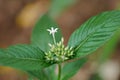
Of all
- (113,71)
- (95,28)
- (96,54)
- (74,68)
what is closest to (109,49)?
(96,54)

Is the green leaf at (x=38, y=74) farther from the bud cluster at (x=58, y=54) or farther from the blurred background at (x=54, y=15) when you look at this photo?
the blurred background at (x=54, y=15)

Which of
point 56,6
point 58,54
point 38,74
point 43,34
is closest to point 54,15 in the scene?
point 56,6

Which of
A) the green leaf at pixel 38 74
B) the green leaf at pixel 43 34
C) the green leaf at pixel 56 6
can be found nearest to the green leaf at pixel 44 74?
the green leaf at pixel 38 74

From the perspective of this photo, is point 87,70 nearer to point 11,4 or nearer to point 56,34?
point 11,4

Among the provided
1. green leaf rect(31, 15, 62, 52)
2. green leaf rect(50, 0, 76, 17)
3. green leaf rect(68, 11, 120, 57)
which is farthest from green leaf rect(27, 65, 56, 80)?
green leaf rect(50, 0, 76, 17)

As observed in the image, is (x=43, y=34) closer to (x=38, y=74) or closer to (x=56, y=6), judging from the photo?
(x=38, y=74)

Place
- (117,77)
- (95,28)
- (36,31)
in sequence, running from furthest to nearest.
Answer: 1. (117,77)
2. (36,31)
3. (95,28)
